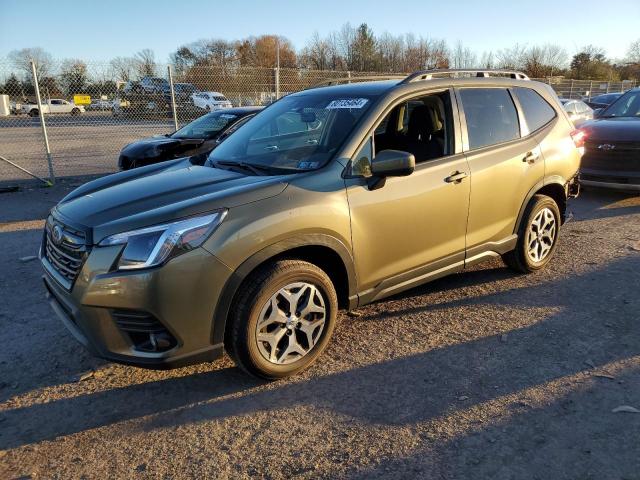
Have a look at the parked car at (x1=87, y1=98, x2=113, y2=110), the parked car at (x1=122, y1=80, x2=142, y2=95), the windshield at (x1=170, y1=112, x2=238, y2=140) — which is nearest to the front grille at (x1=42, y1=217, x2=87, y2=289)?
the windshield at (x1=170, y1=112, x2=238, y2=140)

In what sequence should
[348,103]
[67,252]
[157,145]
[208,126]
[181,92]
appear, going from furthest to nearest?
[181,92] < [208,126] < [157,145] < [348,103] < [67,252]

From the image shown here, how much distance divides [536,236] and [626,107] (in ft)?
19.5

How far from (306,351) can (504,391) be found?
129 centimetres

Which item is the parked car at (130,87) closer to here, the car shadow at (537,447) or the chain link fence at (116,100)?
the chain link fence at (116,100)

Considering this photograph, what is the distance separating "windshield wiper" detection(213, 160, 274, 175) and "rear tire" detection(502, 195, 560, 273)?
257cm

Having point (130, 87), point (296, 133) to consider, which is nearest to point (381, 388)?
point (296, 133)

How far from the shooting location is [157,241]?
2686 millimetres

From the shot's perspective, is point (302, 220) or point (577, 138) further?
point (577, 138)

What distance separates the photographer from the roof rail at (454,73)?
3887mm

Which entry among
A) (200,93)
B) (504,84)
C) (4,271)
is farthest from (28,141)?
(504,84)

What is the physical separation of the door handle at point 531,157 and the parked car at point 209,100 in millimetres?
9904

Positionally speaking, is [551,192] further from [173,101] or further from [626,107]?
[173,101]

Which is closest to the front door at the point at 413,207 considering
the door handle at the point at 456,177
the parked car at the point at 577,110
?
the door handle at the point at 456,177

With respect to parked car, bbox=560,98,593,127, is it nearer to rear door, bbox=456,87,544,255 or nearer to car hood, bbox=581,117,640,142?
car hood, bbox=581,117,640,142
